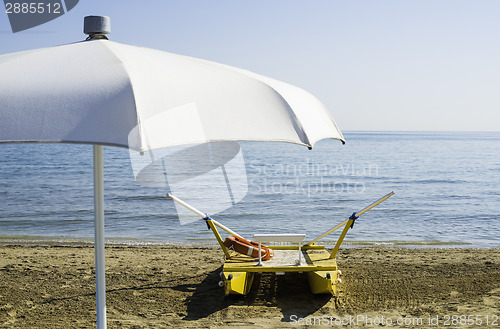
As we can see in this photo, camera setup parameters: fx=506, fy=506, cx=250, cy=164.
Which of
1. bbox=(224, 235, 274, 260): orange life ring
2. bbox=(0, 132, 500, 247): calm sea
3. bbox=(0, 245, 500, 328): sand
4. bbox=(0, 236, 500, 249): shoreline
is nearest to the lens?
bbox=(0, 245, 500, 328): sand

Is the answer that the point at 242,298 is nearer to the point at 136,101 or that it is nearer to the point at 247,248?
the point at 247,248

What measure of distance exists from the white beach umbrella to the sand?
11.0 ft

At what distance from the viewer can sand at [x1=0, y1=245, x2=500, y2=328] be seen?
548 centimetres

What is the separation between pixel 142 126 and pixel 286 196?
54.3 feet

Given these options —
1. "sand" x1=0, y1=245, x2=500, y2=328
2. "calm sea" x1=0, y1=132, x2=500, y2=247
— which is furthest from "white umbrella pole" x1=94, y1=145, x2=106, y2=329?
"calm sea" x1=0, y1=132, x2=500, y2=247

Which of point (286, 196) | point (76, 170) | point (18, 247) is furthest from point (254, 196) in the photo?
point (76, 170)

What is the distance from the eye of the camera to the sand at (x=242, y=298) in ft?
18.0

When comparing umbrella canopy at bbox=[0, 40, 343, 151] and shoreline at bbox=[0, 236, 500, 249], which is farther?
shoreline at bbox=[0, 236, 500, 249]

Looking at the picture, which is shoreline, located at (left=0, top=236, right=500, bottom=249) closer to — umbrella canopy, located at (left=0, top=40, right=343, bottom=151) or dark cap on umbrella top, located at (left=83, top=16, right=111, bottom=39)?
dark cap on umbrella top, located at (left=83, top=16, right=111, bottom=39)

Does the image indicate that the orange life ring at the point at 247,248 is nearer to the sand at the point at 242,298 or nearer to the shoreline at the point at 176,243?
the sand at the point at 242,298

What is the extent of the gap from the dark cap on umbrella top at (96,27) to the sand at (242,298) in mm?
3368

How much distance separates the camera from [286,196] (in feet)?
60.7

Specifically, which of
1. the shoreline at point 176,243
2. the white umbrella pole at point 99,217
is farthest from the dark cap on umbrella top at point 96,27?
the shoreline at point 176,243

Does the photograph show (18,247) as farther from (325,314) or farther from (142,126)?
(142,126)
